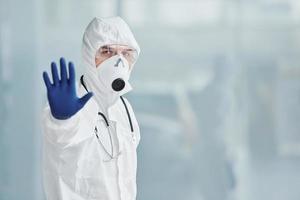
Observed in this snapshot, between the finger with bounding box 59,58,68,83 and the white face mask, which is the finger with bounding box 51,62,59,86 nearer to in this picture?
the finger with bounding box 59,58,68,83

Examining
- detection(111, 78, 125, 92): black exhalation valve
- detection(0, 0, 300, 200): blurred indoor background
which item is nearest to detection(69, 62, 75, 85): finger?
detection(111, 78, 125, 92): black exhalation valve

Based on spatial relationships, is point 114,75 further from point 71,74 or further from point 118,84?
point 71,74

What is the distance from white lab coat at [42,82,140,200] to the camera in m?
1.33

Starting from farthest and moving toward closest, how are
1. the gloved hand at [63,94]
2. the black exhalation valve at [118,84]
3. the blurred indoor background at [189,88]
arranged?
the blurred indoor background at [189,88], the black exhalation valve at [118,84], the gloved hand at [63,94]

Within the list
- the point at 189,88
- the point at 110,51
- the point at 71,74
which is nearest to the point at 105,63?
the point at 110,51

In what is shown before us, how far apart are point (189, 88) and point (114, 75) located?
4.88 feet

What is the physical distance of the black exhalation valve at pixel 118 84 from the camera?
1.41 metres

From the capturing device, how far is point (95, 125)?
144 centimetres

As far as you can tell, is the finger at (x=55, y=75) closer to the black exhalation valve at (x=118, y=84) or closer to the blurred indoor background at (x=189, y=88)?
the black exhalation valve at (x=118, y=84)

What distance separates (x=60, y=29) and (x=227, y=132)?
35.8 inches

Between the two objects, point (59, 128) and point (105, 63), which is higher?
point (105, 63)

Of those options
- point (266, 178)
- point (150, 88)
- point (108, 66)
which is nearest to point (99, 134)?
point (108, 66)

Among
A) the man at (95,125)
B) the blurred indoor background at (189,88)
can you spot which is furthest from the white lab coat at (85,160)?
the blurred indoor background at (189,88)

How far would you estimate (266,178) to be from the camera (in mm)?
2910
